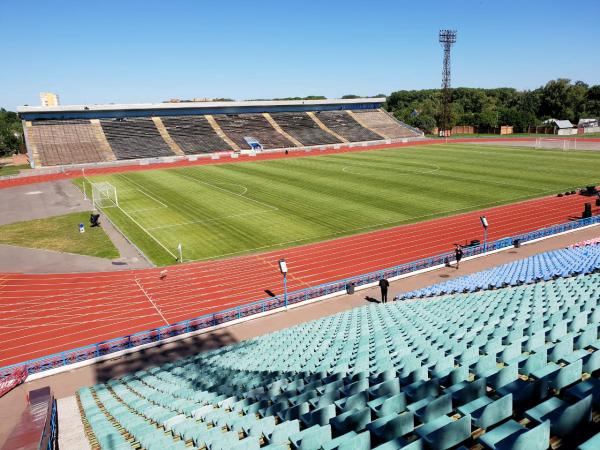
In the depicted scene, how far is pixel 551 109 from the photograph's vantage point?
5285 inches

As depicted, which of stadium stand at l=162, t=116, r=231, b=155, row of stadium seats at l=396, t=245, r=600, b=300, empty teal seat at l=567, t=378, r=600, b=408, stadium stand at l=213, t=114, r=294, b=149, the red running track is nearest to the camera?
empty teal seat at l=567, t=378, r=600, b=408

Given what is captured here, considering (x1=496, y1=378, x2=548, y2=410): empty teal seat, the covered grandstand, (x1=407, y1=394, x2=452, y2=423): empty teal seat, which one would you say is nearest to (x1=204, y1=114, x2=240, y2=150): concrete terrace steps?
the covered grandstand

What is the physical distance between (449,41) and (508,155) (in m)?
49.9

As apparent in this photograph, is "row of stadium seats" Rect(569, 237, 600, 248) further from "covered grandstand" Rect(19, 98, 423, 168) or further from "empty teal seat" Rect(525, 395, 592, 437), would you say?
"covered grandstand" Rect(19, 98, 423, 168)

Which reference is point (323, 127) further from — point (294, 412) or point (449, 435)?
point (449, 435)

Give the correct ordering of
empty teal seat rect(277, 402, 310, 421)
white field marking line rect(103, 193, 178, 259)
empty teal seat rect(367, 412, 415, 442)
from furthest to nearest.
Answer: white field marking line rect(103, 193, 178, 259) → empty teal seat rect(277, 402, 310, 421) → empty teal seat rect(367, 412, 415, 442)

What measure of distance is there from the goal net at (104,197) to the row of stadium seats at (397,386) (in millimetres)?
36432

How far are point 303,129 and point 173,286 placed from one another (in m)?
85.1

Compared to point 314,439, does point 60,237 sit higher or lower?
lower

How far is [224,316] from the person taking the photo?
822 inches

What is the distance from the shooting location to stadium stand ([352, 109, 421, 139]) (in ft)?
360

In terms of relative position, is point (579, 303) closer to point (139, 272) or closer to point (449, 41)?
point (139, 272)

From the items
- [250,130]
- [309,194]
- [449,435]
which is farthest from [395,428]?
[250,130]

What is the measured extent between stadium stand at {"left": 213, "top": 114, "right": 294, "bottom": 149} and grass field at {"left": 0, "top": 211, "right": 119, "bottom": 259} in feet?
183
